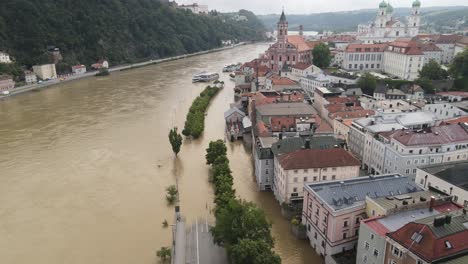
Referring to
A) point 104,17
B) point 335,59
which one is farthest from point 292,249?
point 104,17

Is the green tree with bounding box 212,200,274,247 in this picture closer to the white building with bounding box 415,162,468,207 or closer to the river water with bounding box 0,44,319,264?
the river water with bounding box 0,44,319,264

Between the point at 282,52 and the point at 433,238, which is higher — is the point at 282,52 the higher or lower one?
the higher one

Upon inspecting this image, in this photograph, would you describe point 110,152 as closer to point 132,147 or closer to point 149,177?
point 132,147

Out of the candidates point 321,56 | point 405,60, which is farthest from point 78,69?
point 405,60

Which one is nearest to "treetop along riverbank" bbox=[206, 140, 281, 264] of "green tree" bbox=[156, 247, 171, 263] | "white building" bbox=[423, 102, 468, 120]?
"green tree" bbox=[156, 247, 171, 263]

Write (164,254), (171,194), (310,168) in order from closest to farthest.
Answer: (164,254) < (310,168) < (171,194)

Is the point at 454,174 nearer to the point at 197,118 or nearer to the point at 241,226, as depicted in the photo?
the point at 241,226

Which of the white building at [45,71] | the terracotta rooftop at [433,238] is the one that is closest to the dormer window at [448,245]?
the terracotta rooftop at [433,238]
